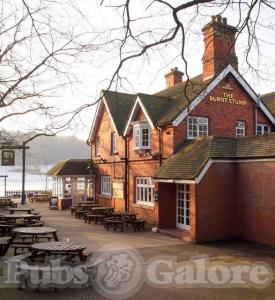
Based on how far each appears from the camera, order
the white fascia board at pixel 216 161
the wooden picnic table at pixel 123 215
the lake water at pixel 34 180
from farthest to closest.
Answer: the lake water at pixel 34 180 < the wooden picnic table at pixel 123 215 < the white fascia board at pixel 216 161

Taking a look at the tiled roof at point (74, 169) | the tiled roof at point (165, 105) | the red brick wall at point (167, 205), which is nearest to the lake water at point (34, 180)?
the tiled roof at point (74, 169)

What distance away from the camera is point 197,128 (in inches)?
791

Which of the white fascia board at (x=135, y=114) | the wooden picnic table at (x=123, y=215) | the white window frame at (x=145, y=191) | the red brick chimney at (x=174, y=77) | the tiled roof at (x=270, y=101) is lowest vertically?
the wooden picnic table at (x=123, y=215)

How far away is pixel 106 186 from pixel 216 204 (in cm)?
1281

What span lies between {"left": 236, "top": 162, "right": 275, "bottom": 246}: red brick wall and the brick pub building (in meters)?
0.04

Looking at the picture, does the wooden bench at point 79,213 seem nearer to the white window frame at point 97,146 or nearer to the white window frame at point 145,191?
the white window frame at point 145,191

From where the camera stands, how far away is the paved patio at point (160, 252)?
8750 millimetres

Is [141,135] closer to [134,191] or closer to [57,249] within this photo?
[134,191]

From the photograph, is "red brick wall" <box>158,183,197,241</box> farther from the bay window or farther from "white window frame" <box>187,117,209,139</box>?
"white window frame" <box>187,117,209,139</box>

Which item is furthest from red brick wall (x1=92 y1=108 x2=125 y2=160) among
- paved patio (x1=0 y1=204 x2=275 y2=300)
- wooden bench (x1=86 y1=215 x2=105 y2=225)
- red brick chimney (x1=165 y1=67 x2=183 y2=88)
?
red brick chimney (x1=165 y1=67 x2=183 y2=88)

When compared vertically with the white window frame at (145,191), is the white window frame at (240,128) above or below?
above

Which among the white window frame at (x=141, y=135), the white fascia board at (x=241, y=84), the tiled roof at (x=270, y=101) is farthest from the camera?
the tiled roof at (x=270, y=101)

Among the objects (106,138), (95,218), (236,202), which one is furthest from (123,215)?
(106,138)

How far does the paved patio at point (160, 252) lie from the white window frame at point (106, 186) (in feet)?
12.6
